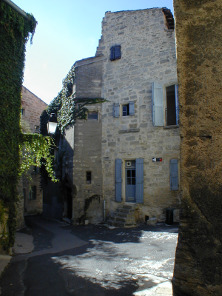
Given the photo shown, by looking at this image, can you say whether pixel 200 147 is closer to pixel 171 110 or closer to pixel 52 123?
pixel 171 110

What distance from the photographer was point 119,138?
37.2 ft

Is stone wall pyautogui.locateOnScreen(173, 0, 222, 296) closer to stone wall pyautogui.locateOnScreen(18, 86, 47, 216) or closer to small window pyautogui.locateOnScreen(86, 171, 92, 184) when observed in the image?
small window pyautogui.locateOnScreen(86, 171, 92, 184)

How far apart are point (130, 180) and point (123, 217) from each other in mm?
1627

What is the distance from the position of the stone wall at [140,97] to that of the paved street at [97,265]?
6.34 ft

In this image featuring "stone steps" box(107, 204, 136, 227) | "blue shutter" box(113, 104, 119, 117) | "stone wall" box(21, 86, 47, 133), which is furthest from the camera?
"stone wall" box(21, 86, 47, 133)

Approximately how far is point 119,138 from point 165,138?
2.09m

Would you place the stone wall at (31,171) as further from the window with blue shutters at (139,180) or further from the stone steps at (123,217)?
the window with blue shutters at (139,180)

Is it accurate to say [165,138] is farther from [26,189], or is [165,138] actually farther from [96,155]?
[26,189]

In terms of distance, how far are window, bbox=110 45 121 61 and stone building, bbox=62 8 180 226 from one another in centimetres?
5

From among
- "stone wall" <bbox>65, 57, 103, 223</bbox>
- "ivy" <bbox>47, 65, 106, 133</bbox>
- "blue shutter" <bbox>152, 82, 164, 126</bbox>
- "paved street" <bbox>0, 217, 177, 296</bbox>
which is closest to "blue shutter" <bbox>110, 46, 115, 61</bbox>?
"stone wall" <bbox>65, 57, 103, 223</bbox>

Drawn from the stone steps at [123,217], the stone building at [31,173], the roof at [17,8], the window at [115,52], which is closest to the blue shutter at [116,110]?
the window at [115,52]

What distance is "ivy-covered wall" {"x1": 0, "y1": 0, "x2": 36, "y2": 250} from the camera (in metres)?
6.64

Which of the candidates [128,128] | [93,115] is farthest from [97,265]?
[93,115]

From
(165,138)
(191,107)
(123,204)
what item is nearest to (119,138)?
(165,138)
